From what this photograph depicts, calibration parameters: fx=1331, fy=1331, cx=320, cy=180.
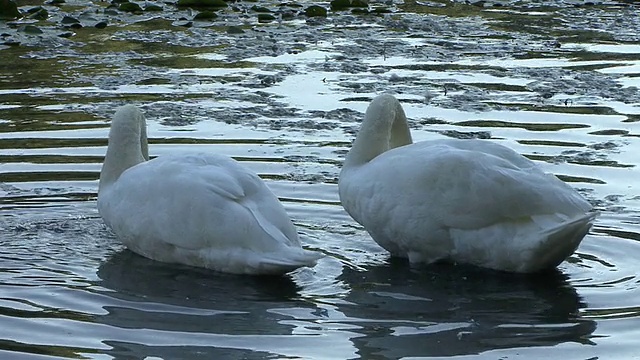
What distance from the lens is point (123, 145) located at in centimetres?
859

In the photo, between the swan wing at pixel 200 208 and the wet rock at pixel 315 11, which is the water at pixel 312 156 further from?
the wet rock at pixel 315 11

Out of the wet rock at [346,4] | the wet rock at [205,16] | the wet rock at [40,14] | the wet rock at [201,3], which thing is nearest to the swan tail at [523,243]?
the wet rock at [205,16]

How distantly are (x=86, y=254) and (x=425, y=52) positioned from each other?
8646 mm

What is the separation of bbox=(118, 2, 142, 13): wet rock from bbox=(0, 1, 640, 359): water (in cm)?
29

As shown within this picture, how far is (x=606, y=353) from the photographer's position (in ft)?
20.1

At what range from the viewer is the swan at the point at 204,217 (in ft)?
Answer: 23.8

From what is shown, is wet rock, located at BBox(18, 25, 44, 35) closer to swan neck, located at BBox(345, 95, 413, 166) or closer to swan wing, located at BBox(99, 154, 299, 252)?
swan neck, located at BBox(345, 95, 413, 166)

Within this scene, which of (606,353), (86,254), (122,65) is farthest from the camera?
(122,65)

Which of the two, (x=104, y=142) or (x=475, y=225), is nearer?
(x=475, y=225)

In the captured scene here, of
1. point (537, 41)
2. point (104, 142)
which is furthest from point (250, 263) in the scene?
point (537, 41)

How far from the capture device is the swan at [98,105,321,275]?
7266mm

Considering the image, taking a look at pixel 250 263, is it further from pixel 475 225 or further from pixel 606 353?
pixel 606 353

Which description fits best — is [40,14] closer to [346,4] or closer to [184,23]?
[184,23]

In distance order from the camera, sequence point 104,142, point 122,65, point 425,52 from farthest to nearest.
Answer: point 425,52 < point 122,65 < point 104,142
